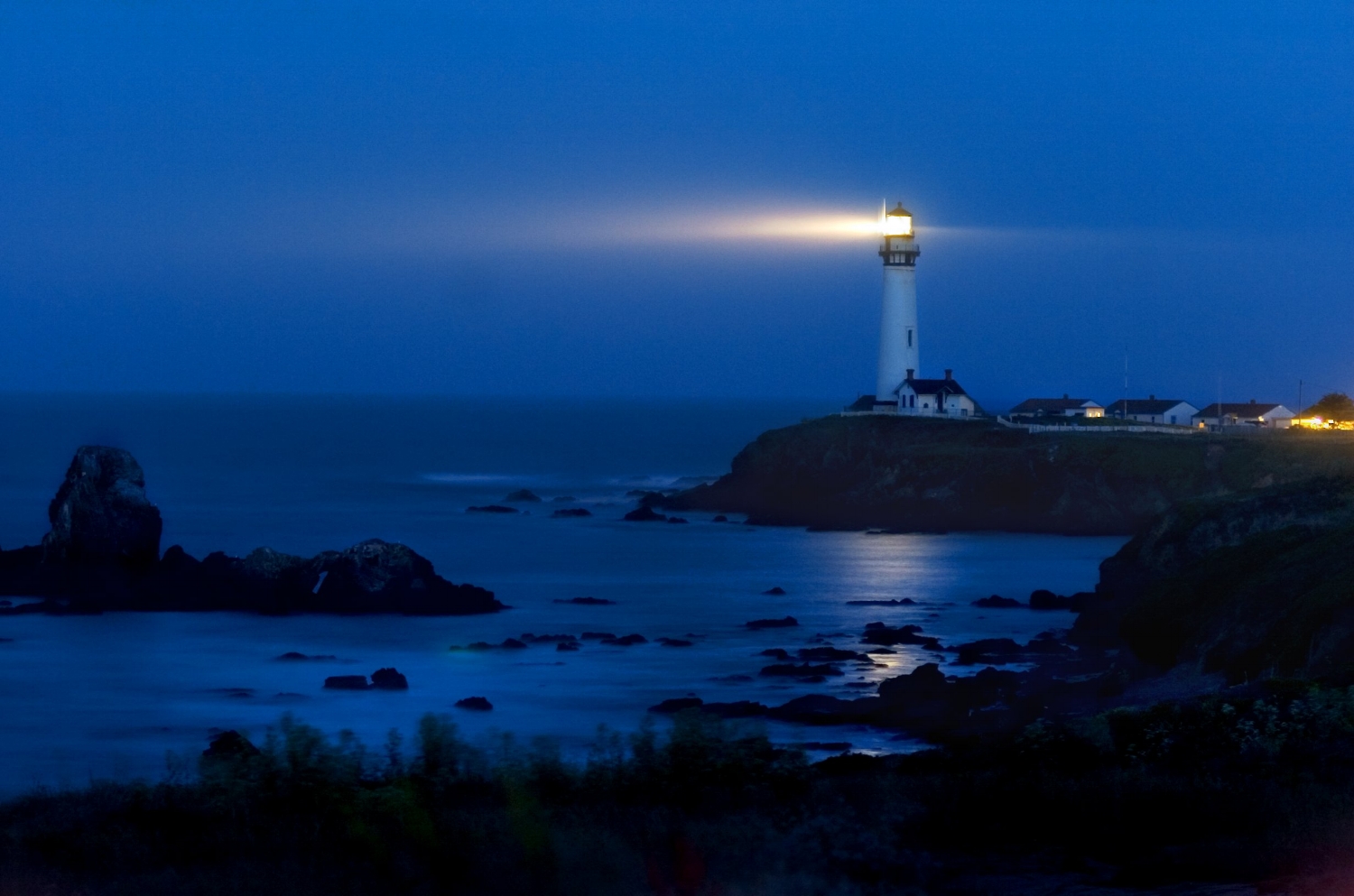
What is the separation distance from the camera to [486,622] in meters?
35.7

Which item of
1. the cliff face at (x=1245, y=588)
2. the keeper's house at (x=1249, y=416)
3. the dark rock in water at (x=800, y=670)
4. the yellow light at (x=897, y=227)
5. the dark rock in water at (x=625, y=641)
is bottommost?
the dark rock in water at (x=800, y=670)

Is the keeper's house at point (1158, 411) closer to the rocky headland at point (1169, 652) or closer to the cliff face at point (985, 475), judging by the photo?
the cliff face at point (985, 475)

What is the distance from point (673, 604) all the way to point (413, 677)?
11.5 m

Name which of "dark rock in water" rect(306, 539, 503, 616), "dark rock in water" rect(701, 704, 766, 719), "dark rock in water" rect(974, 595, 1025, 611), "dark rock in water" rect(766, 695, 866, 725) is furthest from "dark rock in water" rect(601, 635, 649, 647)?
"dark rock in water" rect(974, 595, 1025, 611)

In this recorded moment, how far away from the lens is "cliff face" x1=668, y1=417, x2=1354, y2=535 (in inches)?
2256

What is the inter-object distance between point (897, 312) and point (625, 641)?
4431cm

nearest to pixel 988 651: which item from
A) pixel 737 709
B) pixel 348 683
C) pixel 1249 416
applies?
pixel 737 709

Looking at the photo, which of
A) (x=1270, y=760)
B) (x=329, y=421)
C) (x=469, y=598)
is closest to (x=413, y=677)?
(x=469, y=598)

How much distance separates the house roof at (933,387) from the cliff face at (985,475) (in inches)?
163

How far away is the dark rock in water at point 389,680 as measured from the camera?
2702cm

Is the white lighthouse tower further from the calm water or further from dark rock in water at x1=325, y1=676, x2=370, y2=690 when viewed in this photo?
dark rock in water at x1=325, y1=676, x2=370, y2=690

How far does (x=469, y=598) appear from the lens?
37.3m

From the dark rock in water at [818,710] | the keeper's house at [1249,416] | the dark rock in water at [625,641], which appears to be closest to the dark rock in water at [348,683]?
the dark rock in water at [625,641]

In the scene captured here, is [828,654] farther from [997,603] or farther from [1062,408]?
[1062,408]
